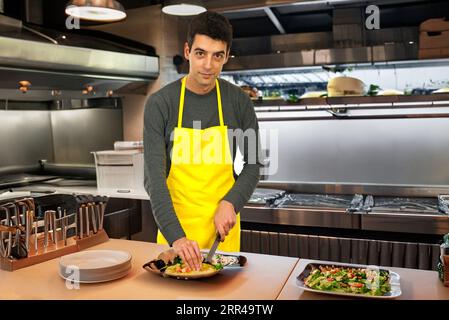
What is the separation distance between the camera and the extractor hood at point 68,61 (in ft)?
10.3

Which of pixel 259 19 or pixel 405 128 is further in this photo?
pixel 259 19

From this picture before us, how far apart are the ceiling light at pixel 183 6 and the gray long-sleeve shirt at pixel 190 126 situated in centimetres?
110

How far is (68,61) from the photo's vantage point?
3490 millimetres

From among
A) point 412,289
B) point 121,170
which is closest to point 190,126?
point 412,289

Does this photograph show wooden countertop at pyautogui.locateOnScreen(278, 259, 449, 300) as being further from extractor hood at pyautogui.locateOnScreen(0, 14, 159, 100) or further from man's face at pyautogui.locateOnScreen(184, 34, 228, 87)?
extractor hood at pyautogui.locateOnScreen(0, 14, 159, 100)

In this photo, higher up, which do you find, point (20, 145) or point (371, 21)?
point (371, 21)

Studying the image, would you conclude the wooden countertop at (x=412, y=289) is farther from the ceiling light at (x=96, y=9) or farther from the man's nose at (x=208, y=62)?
the ceiling light at (x=96, y=9)

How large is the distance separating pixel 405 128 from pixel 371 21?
3.27 feet

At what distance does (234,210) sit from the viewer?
6.53ft

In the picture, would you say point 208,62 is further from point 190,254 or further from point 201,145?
point 190,254

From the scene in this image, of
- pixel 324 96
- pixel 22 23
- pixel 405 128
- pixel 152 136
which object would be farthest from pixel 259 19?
pixel 152 136

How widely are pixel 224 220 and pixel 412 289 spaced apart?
73 cm
